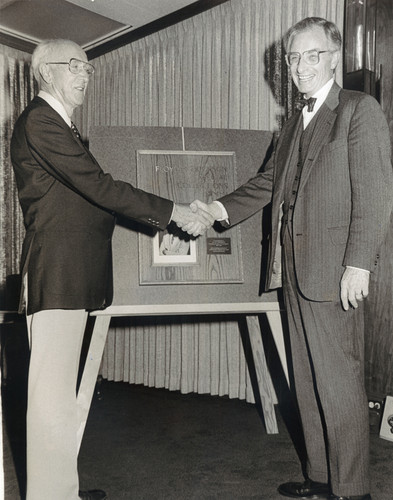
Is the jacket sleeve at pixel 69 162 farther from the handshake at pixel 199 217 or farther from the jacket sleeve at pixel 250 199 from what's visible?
the jacket sleeve at pixel 250 199

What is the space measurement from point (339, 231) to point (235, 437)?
1363mm

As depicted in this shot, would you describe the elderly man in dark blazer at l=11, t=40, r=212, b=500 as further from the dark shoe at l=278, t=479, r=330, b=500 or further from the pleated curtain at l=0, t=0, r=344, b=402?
the pleated curtain at l=0, t=0, r=344, b=402

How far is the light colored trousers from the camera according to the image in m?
1.70

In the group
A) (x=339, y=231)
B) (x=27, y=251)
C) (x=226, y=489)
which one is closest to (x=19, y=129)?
(x=27, y=251)

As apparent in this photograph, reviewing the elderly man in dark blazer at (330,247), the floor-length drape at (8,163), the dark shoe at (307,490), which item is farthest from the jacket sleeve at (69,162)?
the floor-length drape at (8,163)

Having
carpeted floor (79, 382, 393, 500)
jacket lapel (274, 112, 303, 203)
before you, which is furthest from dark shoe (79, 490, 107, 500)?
jacket lapel (274, 112, 303, 203)

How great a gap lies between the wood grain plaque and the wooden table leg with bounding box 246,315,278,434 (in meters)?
0.43

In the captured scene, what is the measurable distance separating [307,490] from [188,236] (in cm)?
115

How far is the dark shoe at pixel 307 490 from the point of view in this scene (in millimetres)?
1902

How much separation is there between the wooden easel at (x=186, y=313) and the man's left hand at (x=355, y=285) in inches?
27.2

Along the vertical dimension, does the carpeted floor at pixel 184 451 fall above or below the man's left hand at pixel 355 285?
below

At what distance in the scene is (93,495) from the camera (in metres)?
1.93

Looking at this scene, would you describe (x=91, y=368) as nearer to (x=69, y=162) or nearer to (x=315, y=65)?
(x=69, y=162)

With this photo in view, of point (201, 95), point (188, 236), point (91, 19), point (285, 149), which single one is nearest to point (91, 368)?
point (188, 236)
